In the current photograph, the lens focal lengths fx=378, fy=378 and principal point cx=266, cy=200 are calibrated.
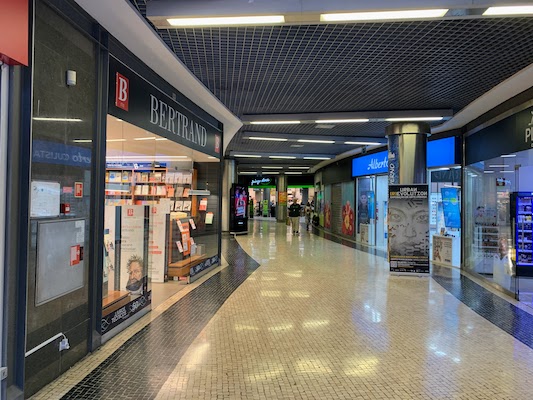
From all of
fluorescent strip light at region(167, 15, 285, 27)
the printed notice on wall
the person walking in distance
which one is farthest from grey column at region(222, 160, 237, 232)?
the printed notice on wall

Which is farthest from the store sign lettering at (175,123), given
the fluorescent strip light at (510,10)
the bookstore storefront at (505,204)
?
the bookstore storefront at (505,204)

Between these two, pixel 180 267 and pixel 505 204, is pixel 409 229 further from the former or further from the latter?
pixel 180 267

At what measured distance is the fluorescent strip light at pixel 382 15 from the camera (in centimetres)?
319

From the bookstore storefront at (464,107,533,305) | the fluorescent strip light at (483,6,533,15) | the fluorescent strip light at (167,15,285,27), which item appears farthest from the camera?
the bookstore storefront at (464,107,533,305)

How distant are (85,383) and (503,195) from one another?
678cm

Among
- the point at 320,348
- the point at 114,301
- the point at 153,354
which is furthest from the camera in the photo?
the point at 114,301

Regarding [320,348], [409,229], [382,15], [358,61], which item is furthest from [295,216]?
[382,15]

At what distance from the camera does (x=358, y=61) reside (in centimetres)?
480

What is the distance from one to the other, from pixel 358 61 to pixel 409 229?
3879mm

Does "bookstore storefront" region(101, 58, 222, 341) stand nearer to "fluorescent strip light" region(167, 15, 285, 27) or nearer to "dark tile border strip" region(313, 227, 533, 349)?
"fluorescent strip light" region(167, 15, 285, 27)

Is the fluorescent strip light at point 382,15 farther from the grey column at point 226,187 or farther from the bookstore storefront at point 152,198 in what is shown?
the grey column at point 226,187

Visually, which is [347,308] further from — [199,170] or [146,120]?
[199,170]

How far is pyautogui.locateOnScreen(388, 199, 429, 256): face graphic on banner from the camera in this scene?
734 cm

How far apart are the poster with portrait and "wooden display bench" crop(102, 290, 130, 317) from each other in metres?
5.10
